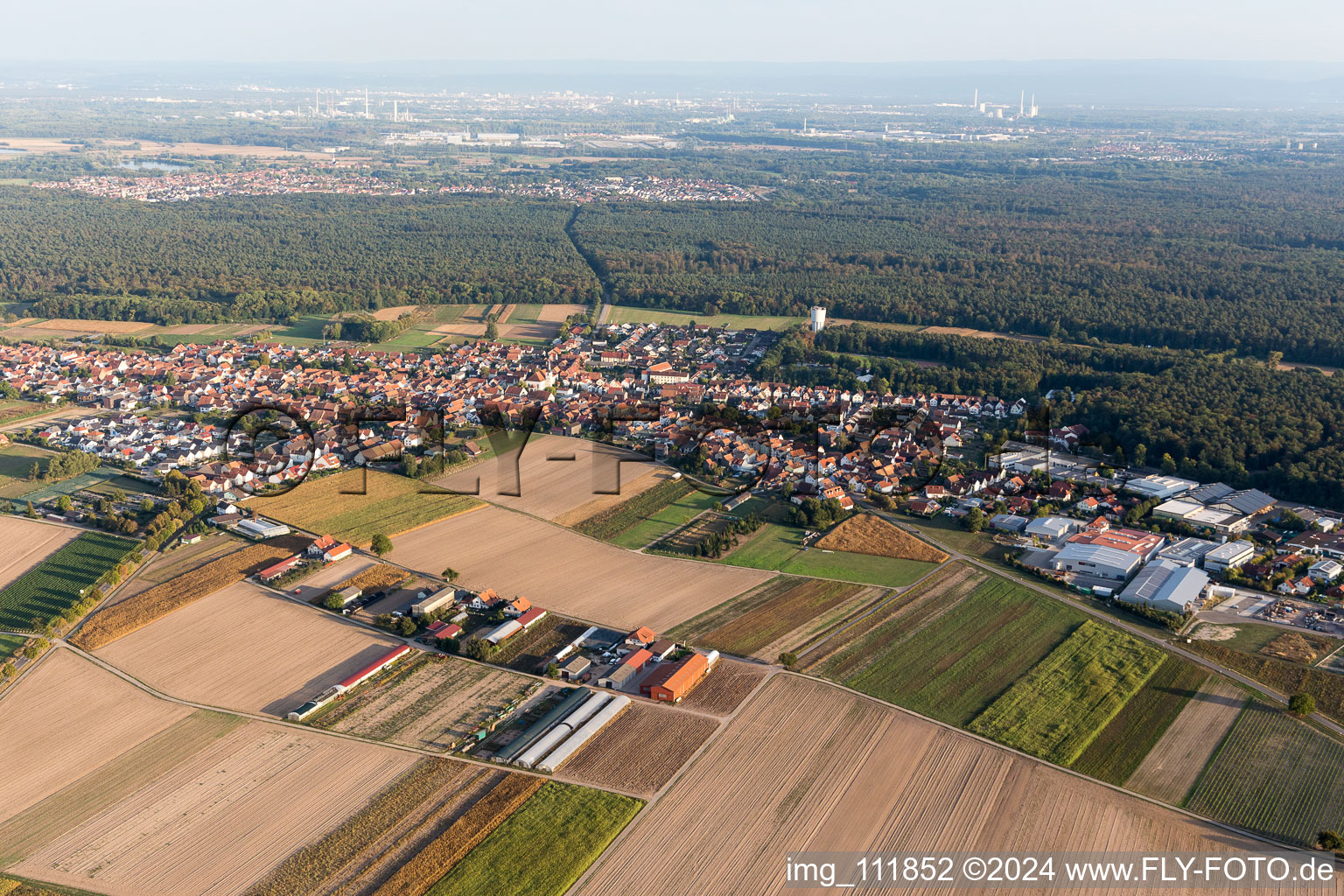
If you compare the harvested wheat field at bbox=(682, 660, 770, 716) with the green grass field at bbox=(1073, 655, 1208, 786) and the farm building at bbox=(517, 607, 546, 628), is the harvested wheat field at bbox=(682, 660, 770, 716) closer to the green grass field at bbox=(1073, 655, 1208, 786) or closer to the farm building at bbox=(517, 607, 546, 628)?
the farm building at bbox=(517, 607, 546, 628)

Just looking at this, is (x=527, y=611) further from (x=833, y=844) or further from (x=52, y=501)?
(x=52, y=501)

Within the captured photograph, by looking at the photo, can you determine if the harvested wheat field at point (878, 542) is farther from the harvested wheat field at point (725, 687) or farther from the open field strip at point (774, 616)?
the harvested wheat field at point (725, 687)

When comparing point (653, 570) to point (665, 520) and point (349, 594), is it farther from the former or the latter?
point (349, 594)

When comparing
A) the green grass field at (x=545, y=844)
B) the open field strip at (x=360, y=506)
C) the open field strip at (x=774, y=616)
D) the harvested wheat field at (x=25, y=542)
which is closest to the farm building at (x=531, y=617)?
the open field strip at (x=774, y=616)

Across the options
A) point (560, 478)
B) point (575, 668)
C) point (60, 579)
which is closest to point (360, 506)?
point (560, 478)

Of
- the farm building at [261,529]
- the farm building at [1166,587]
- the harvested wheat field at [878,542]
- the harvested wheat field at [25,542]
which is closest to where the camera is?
the farm building at [1166,587]

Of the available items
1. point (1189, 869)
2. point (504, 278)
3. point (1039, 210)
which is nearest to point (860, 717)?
point (1189, 869)

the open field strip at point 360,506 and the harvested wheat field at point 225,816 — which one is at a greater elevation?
the open field strip at point 360,506
